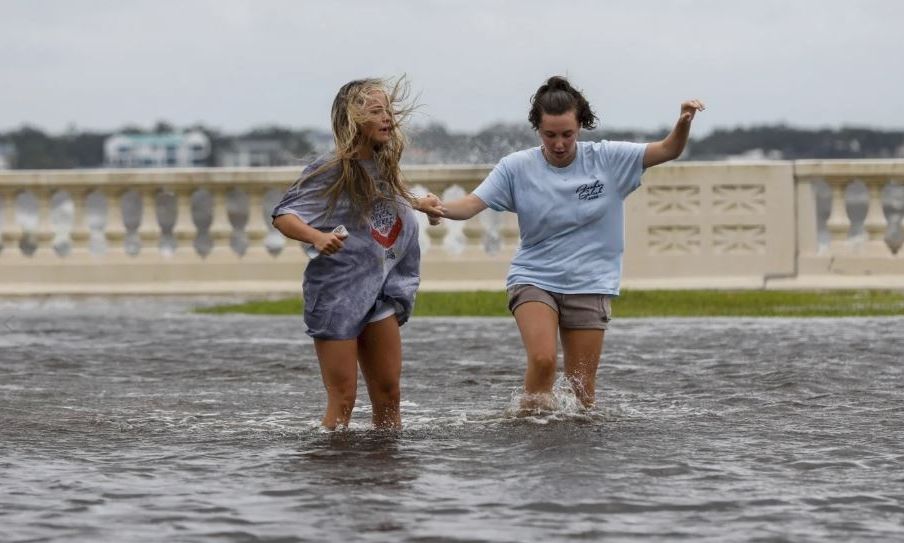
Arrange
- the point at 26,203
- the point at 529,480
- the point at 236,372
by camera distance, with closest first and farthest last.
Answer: the point at 529,480
the point at 236,372
the point at 26,203

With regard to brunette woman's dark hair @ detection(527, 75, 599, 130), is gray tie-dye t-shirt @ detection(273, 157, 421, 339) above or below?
below

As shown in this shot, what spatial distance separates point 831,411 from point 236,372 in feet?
13.1

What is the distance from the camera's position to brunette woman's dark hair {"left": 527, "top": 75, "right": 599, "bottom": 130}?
866 cm

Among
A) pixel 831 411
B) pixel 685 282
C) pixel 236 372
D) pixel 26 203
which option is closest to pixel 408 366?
pixel 236 372

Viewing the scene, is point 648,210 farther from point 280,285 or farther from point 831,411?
point 831,411

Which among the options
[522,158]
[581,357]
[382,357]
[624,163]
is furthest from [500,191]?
[382,357]

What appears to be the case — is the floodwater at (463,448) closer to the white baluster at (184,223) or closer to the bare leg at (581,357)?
the bare leg at (581,357)

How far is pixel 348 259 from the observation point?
821cm

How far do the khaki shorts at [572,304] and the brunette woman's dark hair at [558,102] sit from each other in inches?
28.0

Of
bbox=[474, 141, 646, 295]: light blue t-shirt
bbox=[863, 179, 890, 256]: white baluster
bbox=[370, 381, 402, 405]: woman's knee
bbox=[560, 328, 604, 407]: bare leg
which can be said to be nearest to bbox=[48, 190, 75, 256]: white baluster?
bbox=[863, 179, 890, 256]: white baluster

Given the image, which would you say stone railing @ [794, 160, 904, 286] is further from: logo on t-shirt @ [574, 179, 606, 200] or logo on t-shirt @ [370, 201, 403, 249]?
logo on t-shirt @ [370, 201, 403, 249]

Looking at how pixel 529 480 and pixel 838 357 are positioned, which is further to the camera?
pixel 838 357

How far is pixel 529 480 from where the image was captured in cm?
747

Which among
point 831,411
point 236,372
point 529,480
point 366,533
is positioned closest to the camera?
point 366,533
